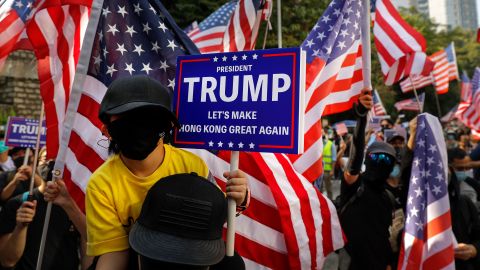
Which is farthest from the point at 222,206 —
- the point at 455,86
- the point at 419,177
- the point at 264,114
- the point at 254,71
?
the point at 455,86

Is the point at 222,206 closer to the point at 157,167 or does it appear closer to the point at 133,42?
the point at 157,167

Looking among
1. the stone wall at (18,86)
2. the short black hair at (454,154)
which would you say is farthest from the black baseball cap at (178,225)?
the stone wall at (18,86)

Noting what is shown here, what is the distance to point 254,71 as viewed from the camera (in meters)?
2.27

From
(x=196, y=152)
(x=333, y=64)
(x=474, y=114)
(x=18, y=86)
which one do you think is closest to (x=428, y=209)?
(x=333, y=64)

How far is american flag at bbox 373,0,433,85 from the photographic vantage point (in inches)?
180

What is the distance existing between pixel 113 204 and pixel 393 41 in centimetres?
357

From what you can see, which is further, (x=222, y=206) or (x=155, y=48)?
(x=155, y=48)

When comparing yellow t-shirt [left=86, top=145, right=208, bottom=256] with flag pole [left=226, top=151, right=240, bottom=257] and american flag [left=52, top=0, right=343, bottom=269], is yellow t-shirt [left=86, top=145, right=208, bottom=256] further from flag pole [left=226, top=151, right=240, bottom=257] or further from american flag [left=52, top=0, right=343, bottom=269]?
american flag [left=52, top=0, right=343, bottom=269]

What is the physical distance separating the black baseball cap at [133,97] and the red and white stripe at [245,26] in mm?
2954

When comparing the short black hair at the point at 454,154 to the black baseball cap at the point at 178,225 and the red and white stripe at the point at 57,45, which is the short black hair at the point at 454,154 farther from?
the black baseball cap at the point at 178,225

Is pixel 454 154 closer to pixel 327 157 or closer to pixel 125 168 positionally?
pixel 125 168

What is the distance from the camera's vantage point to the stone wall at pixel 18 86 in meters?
15.8

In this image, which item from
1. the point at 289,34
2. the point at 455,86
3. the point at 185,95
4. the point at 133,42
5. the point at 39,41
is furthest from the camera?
the point at 455,86

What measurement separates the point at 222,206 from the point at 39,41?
2.42 metres
